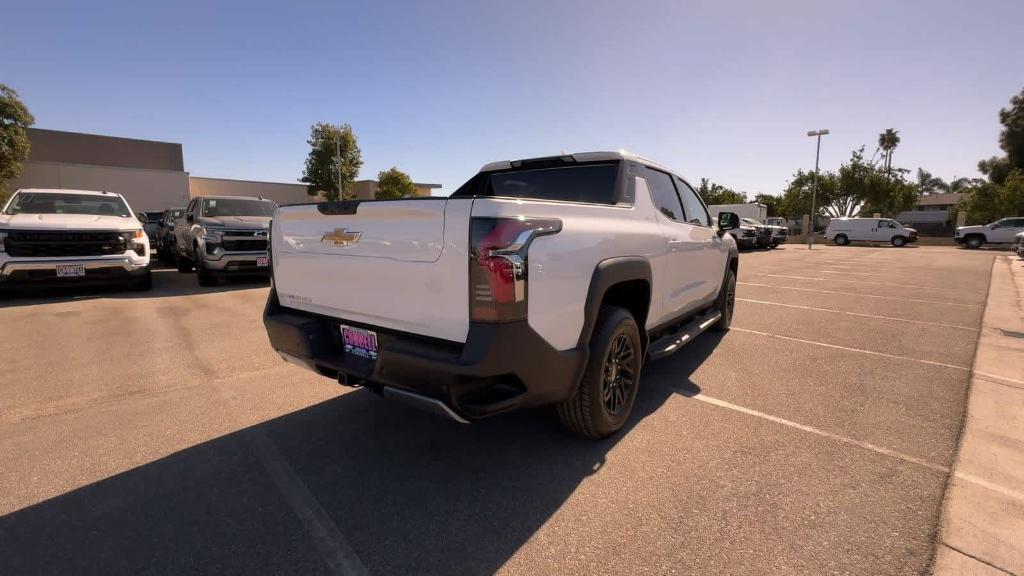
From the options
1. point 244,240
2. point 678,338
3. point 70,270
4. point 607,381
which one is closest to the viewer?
point 607,381

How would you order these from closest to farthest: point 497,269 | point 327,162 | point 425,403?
point 497,269, point 425,403, point 327,162

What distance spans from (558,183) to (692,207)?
169 cm

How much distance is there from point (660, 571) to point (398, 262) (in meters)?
1.82

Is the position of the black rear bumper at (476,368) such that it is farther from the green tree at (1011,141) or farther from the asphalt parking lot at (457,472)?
the green tree at (1011,141)

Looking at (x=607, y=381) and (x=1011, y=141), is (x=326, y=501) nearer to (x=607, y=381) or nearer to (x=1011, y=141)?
(x=607, y=381)

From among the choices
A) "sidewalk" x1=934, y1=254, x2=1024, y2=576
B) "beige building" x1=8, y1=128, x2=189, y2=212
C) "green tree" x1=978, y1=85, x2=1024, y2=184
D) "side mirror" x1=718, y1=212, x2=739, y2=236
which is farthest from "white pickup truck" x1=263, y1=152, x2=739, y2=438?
"green tree" x1=978, y1=85, x2=1024, y2=184

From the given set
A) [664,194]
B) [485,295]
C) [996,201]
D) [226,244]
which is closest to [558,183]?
[664,194]

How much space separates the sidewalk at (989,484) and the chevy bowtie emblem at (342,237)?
3.07 metres

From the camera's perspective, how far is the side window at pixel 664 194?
3826mm

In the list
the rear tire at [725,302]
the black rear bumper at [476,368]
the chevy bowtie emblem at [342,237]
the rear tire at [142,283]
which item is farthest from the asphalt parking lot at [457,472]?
the rear tire at [142,283]

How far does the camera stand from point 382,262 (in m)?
2.49

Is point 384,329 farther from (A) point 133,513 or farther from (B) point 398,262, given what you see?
(A) point 133,513

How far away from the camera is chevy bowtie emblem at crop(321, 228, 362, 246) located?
2.62 metres

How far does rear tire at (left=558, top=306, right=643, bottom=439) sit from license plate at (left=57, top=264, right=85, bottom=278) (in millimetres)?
8251
